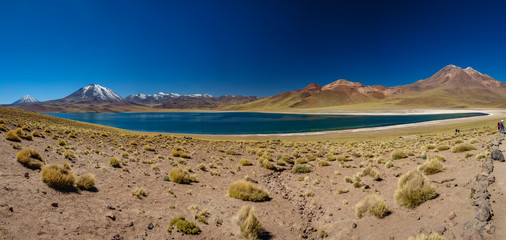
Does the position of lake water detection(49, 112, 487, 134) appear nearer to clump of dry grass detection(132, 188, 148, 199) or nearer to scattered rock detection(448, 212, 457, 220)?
clump of dry grass detection(132, 188, 148, 199)

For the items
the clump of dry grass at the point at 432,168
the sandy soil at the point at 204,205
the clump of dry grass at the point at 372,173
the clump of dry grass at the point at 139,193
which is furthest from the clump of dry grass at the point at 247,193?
the clump of dry grass at the point at 432,168

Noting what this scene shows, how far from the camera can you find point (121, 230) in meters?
6.84

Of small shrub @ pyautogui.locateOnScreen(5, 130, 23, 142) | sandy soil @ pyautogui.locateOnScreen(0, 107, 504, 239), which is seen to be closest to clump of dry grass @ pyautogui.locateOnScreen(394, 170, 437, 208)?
sandy soil @ pyautogui.locateOnScreen(0, 107, 504, 239)

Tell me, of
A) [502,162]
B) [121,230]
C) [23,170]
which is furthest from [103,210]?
[502,162]

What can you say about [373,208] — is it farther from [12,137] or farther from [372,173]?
[12,137]

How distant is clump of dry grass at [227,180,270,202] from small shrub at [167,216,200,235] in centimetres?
337

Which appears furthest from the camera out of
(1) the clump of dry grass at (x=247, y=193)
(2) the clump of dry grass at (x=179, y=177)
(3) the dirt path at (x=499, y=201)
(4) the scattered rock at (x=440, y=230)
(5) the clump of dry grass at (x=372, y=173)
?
(2) the clump of dry grass at (x=179, y=177)

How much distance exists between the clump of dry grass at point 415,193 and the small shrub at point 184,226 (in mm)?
7451

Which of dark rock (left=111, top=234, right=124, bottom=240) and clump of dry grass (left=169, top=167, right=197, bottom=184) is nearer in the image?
dark rock (left=111, top=234, right=124, bottom=240)

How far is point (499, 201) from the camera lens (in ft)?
19.2

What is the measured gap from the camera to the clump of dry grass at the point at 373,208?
7473 mm

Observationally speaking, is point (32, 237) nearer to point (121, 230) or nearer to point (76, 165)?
point (121, 230)

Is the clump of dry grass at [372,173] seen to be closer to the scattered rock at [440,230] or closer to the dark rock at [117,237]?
the scattered rock at [440,230]

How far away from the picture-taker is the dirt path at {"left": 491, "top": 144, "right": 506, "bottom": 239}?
15.9 ft
